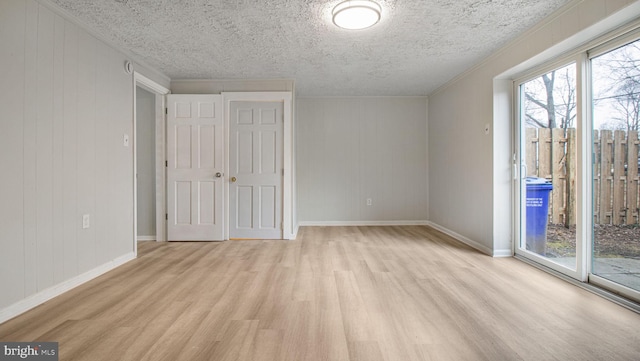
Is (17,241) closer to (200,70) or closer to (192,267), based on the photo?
(192,267)

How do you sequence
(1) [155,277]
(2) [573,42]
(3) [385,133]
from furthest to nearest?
(3) [385,133] → (1) [155,277] → (2) [573,42]

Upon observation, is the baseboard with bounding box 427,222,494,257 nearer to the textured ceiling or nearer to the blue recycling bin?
the blue recycling bin

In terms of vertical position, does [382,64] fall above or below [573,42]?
above

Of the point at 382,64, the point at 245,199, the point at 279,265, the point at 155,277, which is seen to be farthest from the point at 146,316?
the point at 382,64

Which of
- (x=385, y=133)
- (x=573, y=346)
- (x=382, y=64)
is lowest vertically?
(x=573, y=346)

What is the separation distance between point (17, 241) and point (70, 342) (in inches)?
36.3

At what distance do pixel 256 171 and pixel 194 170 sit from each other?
89 cm

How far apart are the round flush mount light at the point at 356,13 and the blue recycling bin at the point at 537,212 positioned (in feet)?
7.91

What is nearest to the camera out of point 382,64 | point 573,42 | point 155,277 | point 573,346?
point 573,346

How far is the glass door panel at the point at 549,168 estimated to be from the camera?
2529 mm

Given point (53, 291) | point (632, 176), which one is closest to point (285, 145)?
point (53, 291)

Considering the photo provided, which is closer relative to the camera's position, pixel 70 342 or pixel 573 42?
pixel 70 342

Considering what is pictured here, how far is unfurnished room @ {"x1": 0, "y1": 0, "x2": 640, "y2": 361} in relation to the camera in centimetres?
171

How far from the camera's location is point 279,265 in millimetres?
2932
